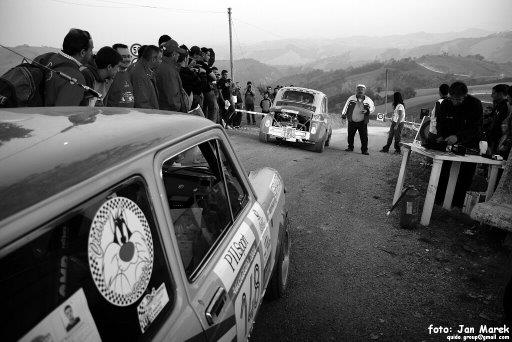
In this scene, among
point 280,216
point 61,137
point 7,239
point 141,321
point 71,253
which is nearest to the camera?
point 7,239

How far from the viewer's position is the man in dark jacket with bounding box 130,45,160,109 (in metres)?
4.71

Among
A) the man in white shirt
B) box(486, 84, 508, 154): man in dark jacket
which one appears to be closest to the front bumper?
the man in white shirt

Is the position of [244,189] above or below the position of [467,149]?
above

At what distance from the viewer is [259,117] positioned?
18.2 metres

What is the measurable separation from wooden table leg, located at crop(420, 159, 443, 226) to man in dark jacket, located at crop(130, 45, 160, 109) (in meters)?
3.80

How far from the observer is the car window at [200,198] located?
1.68 metres

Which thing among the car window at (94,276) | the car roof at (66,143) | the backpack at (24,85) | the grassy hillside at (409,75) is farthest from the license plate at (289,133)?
the grassy hillside at (409,75)

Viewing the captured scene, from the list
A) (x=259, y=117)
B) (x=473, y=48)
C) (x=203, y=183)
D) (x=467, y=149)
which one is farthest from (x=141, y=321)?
(x=473, y=48)

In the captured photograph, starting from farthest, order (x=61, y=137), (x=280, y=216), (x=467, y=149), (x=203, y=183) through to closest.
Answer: (x=467, y=149)
(x=280, y=216)
(x=203, y=183)
(x=61, y=137)

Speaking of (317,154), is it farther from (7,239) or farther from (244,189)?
(7,239)

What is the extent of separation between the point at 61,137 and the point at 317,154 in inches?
353

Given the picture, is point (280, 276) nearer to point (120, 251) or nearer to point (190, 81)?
point (120, 251)

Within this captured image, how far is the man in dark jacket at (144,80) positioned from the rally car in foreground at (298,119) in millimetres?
5677

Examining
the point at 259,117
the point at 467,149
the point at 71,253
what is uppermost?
the point at 71,253
